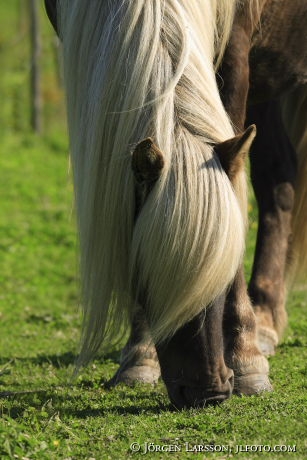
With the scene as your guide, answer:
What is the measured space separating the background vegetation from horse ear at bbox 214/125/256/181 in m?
0.97

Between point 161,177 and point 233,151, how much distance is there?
33cm

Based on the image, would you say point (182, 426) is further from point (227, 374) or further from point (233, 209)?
point (233, 209)

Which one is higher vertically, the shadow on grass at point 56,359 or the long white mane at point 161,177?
the long white mane at point 161,177

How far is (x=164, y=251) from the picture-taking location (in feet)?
12.0

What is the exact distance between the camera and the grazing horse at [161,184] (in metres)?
3.66

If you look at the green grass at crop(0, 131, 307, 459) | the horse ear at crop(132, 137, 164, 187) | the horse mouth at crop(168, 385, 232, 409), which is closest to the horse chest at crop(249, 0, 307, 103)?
the green grass at crop(0, 131, 307, 459)

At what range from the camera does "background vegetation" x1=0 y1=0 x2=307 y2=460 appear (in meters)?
3.60

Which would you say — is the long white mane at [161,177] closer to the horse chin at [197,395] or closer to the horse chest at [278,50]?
the horse chin at [197,395]

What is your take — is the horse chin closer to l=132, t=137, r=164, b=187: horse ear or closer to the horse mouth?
the horse mouth

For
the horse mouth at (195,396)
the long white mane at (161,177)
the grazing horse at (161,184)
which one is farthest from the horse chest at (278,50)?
the horse mouth at (195,396)

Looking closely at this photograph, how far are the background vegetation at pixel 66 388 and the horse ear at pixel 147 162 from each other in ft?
2.67

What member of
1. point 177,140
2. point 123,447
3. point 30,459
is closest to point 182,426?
point 123,447

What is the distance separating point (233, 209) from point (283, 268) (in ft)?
7.73

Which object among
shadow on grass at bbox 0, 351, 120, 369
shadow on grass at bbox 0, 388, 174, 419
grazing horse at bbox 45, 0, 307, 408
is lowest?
shadow on grass at bbox 0, 351, 120, 369
